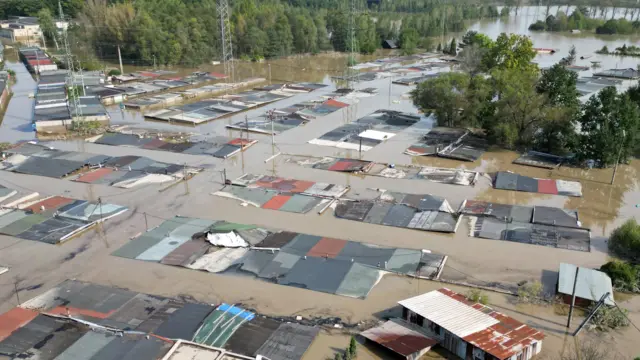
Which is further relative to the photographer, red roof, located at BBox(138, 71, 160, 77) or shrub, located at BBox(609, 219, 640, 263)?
red roof, located at BBox(138, 71, 160, 77)

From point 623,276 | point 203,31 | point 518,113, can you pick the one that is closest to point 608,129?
point 518,113

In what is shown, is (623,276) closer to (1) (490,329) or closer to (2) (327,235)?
(1) (490,329)

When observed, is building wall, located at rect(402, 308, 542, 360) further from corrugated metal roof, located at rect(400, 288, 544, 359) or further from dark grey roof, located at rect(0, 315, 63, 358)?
dark grey roof, located at rect(0, 315, 63, 358)

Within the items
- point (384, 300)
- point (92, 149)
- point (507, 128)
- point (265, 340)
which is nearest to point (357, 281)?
point (384, 300)

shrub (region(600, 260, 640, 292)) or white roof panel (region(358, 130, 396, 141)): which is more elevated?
white roof panel (region(358, 130, 396, 141))

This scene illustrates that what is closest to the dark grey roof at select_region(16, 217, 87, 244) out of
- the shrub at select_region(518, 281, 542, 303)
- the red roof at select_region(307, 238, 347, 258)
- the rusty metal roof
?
the red roof at select_region(307, 238, 347, 258)

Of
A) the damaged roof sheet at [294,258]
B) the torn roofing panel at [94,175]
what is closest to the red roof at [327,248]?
the damaged roof sheet at [294,258]

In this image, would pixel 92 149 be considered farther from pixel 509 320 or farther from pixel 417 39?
pixel 417 39
